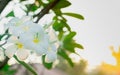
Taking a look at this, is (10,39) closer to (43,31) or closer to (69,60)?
(43,31)

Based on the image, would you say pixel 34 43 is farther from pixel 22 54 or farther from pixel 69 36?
pixel 69 36

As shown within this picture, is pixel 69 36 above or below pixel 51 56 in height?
above

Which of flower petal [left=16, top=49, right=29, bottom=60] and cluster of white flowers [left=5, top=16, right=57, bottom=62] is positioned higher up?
cluster of white flowers [left=5, top=16, right=57, bottom=62]

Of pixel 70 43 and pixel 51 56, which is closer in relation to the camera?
pixel 51 56

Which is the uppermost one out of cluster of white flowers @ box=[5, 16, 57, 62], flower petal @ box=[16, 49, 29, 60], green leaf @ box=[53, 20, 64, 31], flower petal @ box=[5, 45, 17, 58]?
green leaf @ box=[53, 20, 64, 31]

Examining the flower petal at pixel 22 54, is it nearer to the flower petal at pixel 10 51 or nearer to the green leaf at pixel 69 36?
the flower petal at pixel 10 51

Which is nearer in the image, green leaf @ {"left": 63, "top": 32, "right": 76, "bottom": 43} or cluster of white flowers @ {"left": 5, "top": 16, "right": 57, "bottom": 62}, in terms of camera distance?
cluster of white flowers @ {"left": 5, "top": 16, "right": 57, "bottom": 62}

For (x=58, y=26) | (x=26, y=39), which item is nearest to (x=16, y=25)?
(x=26, y=39)

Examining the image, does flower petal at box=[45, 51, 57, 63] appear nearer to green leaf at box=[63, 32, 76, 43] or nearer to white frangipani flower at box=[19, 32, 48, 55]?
white frangipani flower at box=[19, 32, 48, 55]

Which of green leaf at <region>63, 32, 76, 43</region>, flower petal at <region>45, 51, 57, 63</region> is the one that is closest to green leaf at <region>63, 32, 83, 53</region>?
green leaf at <region>63, 32, 76, 43</region>
